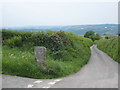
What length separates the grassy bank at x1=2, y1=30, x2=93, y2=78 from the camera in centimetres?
813

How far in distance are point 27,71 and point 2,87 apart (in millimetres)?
1779

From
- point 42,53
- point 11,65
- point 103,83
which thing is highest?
point 42,53

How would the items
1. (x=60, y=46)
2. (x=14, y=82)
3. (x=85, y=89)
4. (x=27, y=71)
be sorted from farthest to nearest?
(x=60, y=46) < (x=27, y=71) < (x=14, y=82) < (x=85, y=89)

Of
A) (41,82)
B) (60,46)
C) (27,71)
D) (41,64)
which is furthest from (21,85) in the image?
(60,46)

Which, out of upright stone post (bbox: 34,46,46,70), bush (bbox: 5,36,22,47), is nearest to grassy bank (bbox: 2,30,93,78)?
bush (bbox: 5,36,22,47)

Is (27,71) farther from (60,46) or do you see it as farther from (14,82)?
(60,46)

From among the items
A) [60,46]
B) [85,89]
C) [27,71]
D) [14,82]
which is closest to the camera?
[85,89]

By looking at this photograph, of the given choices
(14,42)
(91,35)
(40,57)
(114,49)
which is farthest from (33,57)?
(91,35)

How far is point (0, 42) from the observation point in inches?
516

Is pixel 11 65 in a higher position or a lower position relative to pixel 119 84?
higher

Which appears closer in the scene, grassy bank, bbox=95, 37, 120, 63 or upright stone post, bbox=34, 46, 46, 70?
upright stone post, bbox=34, 46, 46, 70

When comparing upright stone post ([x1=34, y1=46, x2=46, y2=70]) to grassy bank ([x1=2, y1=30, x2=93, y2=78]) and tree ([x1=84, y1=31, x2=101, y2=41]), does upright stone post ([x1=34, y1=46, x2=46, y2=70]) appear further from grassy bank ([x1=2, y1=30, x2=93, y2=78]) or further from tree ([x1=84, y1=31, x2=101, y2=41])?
tree ([x1=84, y1=31, x2=101, y2=41])

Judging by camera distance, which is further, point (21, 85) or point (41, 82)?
point (41, 82)

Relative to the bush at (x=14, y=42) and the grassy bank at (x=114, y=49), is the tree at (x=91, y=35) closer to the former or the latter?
the grassy bank at (x=114, y=49)
